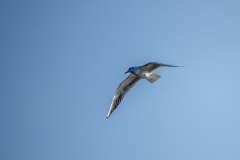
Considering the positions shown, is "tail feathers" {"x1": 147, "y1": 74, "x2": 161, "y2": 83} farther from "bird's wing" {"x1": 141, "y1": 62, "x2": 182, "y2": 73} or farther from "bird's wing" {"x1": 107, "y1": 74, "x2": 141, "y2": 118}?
"bird's wing" {"x1": 107, "y1": 74, "x2": 141, "y2": 118}

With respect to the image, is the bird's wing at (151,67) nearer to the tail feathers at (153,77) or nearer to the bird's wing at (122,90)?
the tail feathers at (153,77)

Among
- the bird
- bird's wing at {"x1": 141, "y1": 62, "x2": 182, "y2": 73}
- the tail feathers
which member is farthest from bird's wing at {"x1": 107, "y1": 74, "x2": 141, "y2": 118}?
bird's wing at {"x1": 141, "y1": 62, "x2": 182, "y2": 73}

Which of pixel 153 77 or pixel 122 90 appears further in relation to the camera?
pixel 122 90

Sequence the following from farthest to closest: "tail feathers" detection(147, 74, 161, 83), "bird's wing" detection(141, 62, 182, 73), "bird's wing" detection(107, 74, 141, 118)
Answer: "bird's wing" detection(107, 74, 141, 118) → "tail feathers" detection(147, 74, 161, 83) → "bird's wing" detection(141, 62, 182, 73)

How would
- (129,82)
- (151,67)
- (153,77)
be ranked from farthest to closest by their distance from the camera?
(129,82)
(153,77)
(151,67)

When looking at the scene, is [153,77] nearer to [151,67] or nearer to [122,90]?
[151,67]

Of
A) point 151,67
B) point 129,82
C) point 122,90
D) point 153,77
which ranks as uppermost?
point 151,67

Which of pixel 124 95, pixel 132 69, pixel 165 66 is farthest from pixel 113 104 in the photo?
pixel 165 66

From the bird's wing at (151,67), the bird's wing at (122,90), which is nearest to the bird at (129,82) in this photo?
the bird's wing at (122,90)

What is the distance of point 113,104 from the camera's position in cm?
1497

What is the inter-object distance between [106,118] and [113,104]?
2.18 ft

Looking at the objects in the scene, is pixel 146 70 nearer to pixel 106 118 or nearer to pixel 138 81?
pixel 138 81

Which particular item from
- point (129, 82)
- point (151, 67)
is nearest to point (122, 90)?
point (129, 82)

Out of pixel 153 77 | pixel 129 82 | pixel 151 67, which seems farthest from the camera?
pixel 129 82
